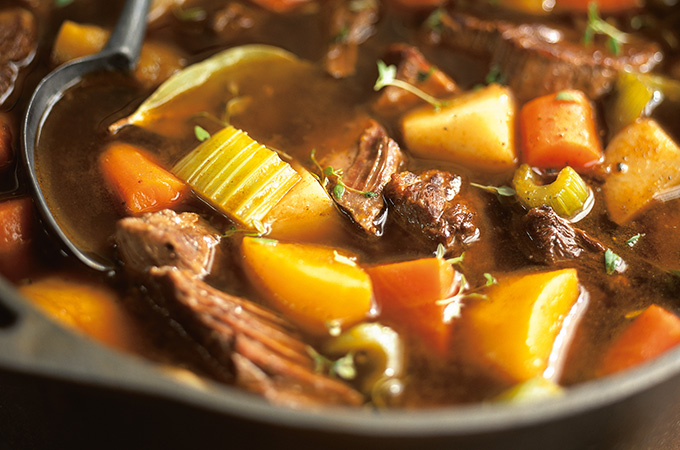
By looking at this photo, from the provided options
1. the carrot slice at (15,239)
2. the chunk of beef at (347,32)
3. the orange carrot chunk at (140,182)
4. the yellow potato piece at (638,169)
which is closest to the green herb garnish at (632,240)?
the yellow potato piece at (638,169)

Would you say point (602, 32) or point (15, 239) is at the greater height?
point (15, 239)

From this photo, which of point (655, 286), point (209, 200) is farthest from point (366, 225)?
point (655, 286)

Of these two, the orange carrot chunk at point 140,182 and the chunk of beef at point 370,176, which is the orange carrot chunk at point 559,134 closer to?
the chunk of beef at point 370,176

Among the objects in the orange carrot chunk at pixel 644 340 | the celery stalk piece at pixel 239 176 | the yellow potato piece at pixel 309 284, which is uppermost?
the celery stalk piece at pixel 239 176

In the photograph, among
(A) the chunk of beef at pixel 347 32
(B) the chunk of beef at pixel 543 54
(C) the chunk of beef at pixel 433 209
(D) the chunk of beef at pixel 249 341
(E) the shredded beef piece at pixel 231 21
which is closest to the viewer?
(D) the chunk of beef at pixel 249 341

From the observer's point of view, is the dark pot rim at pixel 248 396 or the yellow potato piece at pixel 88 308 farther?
the yellow potato piece at pixel 88 308

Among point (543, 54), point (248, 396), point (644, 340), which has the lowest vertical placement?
point (644, 340)

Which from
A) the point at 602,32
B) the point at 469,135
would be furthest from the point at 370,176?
the point at 602,32

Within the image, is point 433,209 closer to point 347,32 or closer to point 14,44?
point 347,32
